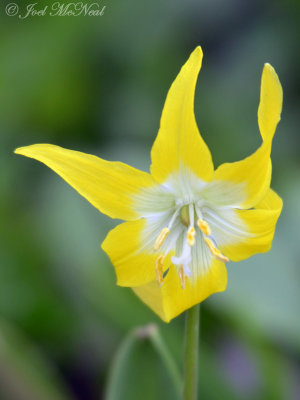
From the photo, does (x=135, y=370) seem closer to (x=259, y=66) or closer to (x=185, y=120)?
(x=185, y=120)

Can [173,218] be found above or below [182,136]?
below

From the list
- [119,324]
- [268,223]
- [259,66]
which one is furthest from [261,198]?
[259,66]

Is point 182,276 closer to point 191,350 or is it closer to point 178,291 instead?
point 178,291

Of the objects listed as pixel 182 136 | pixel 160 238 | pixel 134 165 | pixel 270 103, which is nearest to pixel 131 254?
pixel 160 238

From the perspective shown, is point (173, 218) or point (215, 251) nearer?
point (215, 251)

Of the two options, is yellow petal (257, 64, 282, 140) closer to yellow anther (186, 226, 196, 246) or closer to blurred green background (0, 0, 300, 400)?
yellow anther (186, 226, 196, 246)

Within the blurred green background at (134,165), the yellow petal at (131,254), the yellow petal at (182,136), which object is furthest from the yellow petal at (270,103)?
the blurred green background at (134,165)

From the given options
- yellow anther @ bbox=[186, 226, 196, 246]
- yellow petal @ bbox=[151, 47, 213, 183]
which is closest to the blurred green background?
yellow anther @ bbox=[186, 226, 196, 246]
